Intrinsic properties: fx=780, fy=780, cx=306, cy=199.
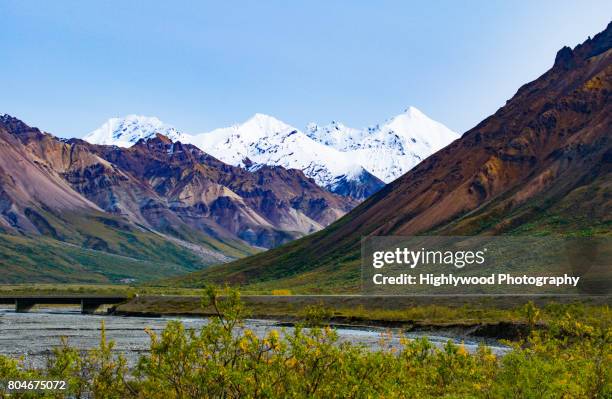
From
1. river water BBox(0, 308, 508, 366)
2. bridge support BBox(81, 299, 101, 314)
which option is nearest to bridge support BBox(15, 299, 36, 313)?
bridge support BBox(81, 299, 101, 314)

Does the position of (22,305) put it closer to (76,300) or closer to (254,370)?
(76,300)

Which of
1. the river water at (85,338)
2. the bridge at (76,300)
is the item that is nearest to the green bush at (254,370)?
the river water at (85,338)

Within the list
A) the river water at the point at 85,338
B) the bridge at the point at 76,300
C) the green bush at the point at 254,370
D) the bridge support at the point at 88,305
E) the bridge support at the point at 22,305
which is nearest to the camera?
the green bush at the point at 254,370

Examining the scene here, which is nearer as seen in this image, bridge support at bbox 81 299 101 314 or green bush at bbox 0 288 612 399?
green bush at bbox 0 288 612 399

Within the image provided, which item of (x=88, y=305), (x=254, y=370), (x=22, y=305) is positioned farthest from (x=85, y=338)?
(x=22, y=305)

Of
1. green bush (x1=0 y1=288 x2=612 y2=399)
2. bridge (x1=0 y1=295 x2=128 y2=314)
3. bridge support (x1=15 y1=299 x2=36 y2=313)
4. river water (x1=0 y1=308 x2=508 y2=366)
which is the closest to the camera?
green bush (x1=0 y1=288 x2=612 y2=399)

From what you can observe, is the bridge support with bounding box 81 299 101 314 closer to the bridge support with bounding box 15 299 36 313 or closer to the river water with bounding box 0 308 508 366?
the bridge support with bounding box 15 299 36 313

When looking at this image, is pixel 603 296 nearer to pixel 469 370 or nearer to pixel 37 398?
pixel 469 370

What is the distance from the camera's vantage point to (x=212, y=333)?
68.7 ft

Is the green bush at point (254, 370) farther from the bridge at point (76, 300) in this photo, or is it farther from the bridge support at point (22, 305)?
the bridge support at point (22, 305)

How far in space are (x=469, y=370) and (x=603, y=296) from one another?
84.5 metres

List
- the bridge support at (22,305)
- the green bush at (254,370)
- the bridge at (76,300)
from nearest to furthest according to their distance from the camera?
the green bush at (254,370)
the bridge at (76,300)
the bridge support at (22,305)

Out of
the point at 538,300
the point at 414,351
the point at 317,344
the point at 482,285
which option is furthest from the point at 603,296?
the point at 317,344

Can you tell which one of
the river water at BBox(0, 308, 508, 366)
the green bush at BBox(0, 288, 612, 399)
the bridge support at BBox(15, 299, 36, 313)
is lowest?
the river water at BBox(0, 308, 508, 366)
